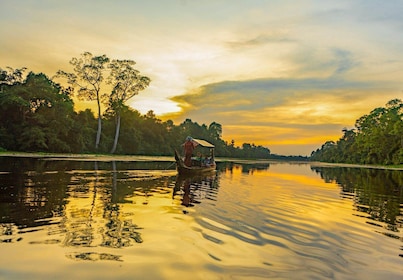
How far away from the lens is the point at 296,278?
558 cm

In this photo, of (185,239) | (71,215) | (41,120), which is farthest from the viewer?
(41,120)

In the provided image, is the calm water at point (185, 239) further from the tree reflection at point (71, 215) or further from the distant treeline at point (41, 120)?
the distant treeline at point (41, 120)

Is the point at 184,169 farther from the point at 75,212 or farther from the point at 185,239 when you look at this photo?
the point at 185,239

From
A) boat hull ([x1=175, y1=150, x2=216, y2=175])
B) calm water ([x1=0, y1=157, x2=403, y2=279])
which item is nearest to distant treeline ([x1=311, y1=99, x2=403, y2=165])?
boat hull ([x1=175, y1=150, x2=216, y2=175])

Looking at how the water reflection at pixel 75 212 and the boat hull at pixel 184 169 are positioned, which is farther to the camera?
the boat hull at pixel 184 169

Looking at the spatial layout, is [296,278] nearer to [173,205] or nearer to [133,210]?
[133,210]

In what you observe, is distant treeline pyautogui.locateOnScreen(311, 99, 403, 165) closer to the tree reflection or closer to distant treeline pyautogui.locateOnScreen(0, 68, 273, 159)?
distant treeline pyautogui.locateOnScreen(0, 68, 273, 159)

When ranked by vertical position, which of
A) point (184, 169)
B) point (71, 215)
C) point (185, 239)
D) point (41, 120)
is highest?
point (41, 120)

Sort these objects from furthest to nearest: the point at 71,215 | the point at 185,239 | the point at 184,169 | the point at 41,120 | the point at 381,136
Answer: the point at 381,136 → the point at 41,120 → the point at 184,169 → the point at 71,215 → the point at 185,239

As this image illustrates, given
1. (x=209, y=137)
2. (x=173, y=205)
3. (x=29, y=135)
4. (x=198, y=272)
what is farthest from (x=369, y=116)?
(x=198, y=272)

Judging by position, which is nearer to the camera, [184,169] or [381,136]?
[184,169]

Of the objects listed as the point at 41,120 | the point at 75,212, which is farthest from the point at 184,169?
the point at 41,120

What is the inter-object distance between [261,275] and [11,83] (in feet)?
197

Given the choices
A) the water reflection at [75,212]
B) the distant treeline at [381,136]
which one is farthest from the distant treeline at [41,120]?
the distant treeline at [381,136]
